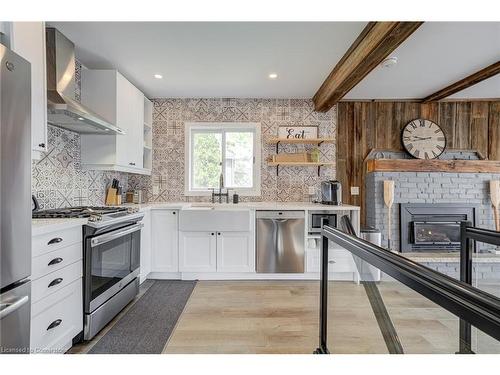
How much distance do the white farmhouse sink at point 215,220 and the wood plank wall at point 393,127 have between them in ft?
5.50

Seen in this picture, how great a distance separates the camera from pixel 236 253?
3207 mm

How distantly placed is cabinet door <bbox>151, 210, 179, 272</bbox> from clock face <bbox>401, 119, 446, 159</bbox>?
11.2ft

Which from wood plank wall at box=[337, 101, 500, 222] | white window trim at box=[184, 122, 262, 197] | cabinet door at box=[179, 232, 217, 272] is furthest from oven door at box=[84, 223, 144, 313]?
wood plank wall at box=[337, 101, 500, 222]

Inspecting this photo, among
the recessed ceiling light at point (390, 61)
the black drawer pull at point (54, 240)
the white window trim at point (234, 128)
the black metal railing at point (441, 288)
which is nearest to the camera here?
the black metal railing at point (441, 288)

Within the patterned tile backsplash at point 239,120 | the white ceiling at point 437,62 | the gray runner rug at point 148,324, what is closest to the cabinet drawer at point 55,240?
the gray runner rug at point 148,324

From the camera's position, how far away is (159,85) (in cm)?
335

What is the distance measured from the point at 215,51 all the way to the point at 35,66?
4.58ft

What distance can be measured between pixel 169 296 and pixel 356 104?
3.56 meters

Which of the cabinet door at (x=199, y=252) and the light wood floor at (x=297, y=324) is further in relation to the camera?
the cabinet door at (x=199, y=252)

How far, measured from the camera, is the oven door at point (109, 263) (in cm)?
193

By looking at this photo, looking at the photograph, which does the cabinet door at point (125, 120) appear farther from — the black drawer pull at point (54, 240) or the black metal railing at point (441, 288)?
the black metal railing at point (441, 288)

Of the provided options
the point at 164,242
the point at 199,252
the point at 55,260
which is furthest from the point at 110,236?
the point at 199,252
